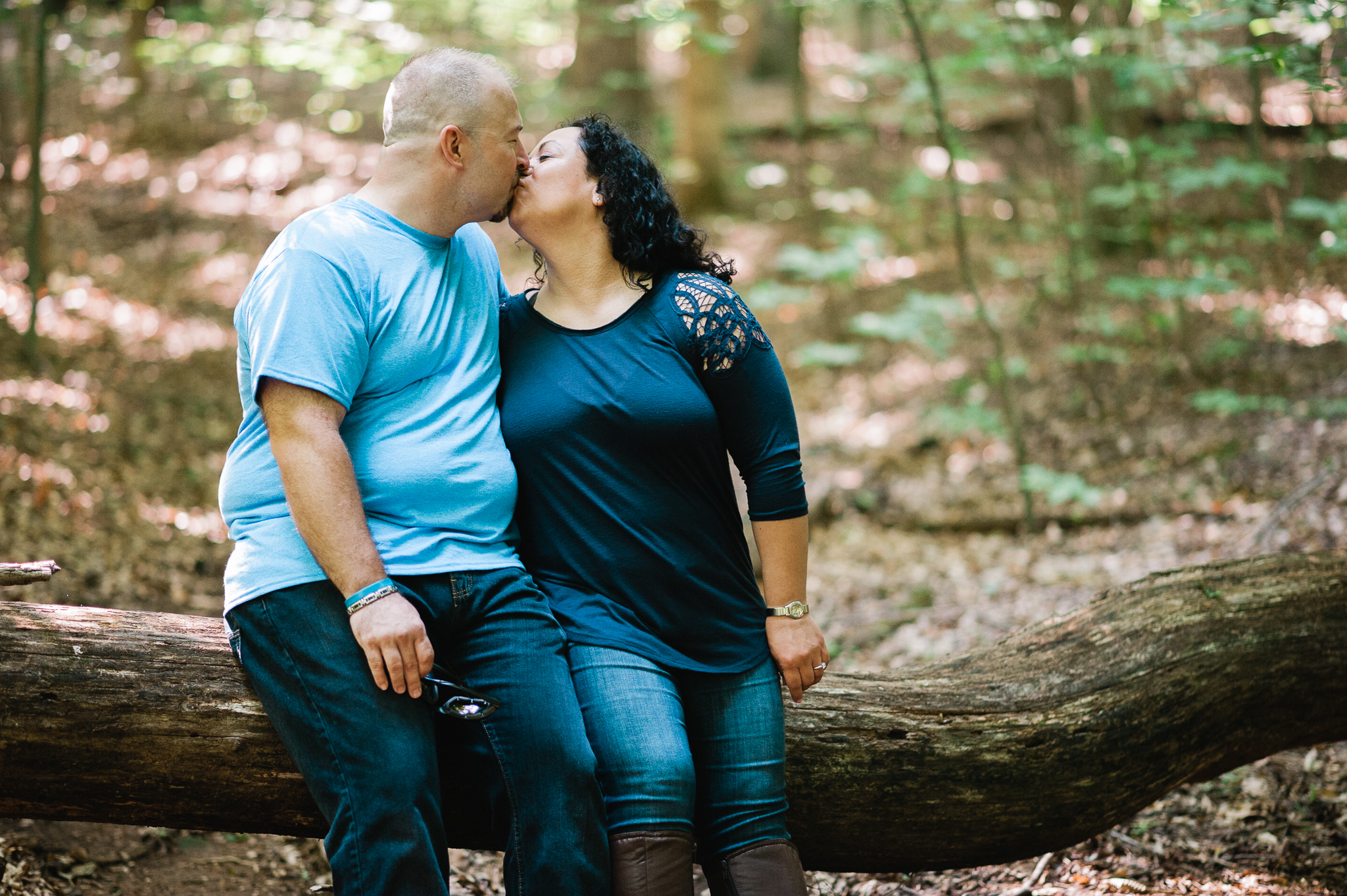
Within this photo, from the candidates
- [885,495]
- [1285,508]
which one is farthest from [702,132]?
[1285,508]

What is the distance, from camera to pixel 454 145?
7.57 feet

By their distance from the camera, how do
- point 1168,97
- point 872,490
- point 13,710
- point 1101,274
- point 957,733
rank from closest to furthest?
→ point 13,710
point 957,733
point 872,490
point 1101,274
point 1168,97

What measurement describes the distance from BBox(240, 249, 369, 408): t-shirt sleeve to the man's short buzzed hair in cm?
45

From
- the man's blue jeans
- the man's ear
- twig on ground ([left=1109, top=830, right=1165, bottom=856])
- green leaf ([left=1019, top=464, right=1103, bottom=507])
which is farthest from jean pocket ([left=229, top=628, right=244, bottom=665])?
green leaf ([left=1019, top=464, right=1103, bottom=507])

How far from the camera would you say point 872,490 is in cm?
702

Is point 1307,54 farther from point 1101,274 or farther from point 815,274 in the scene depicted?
point 1101,274

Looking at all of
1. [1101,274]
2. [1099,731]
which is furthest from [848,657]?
[1101,274]

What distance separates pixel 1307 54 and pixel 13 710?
422 cm

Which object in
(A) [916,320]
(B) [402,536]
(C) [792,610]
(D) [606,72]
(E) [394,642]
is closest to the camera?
(E) [394,642]

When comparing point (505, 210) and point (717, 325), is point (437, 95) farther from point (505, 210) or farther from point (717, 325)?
point (717, 325)

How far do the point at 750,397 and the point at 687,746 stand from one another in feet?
2.75

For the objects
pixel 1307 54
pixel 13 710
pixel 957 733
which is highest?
pixel 1307 54

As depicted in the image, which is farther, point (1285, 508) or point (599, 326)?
point (1285, 508)

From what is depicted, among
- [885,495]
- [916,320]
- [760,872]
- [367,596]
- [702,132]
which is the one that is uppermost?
[367,596]
